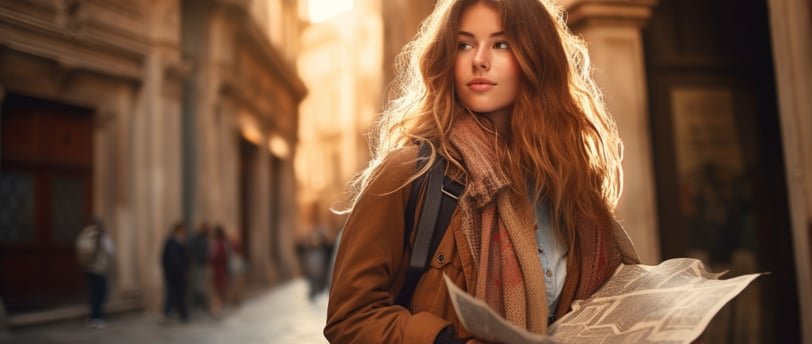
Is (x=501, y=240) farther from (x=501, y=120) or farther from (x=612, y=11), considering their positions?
(x=612, y=11)

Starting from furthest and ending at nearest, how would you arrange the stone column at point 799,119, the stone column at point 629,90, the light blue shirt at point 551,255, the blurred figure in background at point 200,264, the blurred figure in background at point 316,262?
1. the blurred figure in background at point 316,262
2. the blurred figure in background at point 200,264
3. the stone column at point 629,90
4. the stone column at point 799,119
5. the light blue shirt at point 551,255

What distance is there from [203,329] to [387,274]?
9.93 meters

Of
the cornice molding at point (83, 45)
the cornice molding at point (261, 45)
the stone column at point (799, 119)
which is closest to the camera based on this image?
the stone column at point (799, 119)

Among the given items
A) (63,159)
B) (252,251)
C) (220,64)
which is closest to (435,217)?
(63,159)

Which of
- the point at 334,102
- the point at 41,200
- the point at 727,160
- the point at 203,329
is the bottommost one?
the point at 203,329

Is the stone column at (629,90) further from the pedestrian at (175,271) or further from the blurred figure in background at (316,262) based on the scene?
the blurred figure in background at (316,262)

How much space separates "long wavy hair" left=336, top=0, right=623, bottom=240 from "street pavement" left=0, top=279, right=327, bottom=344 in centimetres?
717

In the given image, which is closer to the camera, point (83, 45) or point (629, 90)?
point (629, 90)

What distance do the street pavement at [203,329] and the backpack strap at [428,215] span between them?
7.28 metres

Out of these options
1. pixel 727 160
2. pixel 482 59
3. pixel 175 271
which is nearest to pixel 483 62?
pixel 482 59

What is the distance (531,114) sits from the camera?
1.83 metres

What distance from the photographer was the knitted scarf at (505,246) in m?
1.59

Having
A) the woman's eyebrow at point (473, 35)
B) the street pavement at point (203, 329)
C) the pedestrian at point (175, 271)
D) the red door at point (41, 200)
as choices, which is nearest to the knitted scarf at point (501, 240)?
the woman's eyebrow at point (473, 35)

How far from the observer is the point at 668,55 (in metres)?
6.14
